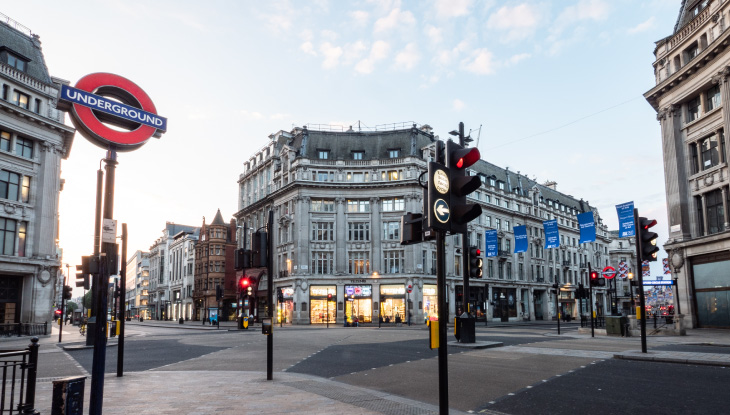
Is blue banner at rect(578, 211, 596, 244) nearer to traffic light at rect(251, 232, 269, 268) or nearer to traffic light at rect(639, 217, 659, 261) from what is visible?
traffic light at rect(639, 217, 659, 261)

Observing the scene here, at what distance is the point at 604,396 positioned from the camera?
32.4ft

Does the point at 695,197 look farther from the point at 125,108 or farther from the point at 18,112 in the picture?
the point at 18,112

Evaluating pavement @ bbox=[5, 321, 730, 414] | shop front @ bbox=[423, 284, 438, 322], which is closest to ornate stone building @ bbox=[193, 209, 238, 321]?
shop front @ bbox=[423, 284, 438, 322]

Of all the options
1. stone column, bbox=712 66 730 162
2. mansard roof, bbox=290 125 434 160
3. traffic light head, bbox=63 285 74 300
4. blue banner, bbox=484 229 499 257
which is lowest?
traffic light head, bbox=63 285 74 300

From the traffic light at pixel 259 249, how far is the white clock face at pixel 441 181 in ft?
22.5

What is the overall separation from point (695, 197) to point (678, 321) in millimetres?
10022

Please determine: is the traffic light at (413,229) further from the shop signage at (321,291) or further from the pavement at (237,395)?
the shop signage at (321,291)

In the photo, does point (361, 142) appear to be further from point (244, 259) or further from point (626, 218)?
point (244, 259)

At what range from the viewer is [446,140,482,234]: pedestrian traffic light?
6000 millimetres

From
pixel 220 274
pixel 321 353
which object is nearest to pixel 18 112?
pixel 321 353

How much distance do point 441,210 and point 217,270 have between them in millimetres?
86630

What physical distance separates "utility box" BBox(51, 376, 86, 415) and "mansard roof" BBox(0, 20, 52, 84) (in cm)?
4139

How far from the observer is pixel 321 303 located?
61.9 metres

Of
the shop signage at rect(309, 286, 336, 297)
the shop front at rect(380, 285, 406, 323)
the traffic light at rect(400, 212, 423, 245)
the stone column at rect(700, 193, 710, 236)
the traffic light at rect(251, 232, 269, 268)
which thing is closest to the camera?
the traffic light at rect(400, 212, 423, 245)
